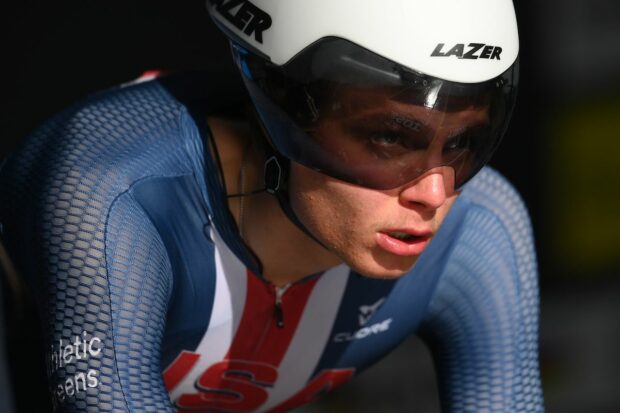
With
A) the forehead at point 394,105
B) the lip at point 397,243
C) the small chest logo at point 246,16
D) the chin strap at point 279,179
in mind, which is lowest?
the lip at point 397,243

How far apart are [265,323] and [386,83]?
61 centimetres

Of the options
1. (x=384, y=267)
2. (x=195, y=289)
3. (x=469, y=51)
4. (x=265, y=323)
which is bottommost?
(x=265, y=323)

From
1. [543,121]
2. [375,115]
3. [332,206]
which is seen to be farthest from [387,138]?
[543,121]

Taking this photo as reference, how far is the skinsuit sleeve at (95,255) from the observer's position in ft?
6.97

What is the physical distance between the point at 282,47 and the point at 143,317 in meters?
0.48

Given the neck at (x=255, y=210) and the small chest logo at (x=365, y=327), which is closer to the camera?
the neck at (x=255, y=210)

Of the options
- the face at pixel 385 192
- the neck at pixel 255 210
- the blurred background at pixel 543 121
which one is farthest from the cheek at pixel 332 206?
the blurred background at pixel 543 121

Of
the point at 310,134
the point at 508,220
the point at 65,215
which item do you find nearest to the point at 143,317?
the point at 65,215

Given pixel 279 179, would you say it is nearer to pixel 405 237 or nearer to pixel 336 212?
pixel 336 212

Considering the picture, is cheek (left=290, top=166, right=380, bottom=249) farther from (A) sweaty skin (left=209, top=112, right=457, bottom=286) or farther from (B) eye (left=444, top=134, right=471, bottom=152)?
(B) eye (left=444, top=134, right=471, bottom=152)

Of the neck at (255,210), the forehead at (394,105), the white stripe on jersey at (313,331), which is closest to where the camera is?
the forehead at (394,105)

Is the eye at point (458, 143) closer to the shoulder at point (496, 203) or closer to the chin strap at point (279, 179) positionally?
the chin strap at point (279, 179)

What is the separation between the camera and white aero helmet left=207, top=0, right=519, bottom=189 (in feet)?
6.95

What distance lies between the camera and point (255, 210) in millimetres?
2408
